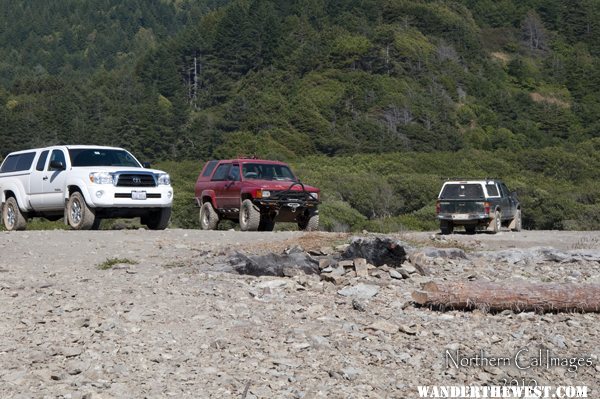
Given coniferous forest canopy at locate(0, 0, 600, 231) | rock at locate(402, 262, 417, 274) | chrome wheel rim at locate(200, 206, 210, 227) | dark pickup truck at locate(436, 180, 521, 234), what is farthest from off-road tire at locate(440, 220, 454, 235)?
coniferous forest canopy at locate(0, 0, 600, 231)

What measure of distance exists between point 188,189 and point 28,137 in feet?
199

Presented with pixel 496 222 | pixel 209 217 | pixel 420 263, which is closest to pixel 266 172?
pixel 209 217

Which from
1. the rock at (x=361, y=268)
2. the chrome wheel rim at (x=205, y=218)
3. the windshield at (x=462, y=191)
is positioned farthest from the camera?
the windshield at (x=462, y=191)

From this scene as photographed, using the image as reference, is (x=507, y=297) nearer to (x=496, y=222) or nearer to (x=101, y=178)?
(x=101, y=178)

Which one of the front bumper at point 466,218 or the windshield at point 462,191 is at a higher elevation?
the windshield at point 462,191

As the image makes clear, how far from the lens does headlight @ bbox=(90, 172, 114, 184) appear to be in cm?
1959

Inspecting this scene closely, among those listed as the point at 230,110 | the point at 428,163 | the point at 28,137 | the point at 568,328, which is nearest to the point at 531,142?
the point at 428,163

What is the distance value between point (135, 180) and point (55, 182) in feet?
6.07

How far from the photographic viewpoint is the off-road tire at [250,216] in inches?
853

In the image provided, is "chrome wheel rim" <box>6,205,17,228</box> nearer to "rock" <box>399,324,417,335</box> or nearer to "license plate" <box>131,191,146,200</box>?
"license plate" <box>131,191,146,200</box>

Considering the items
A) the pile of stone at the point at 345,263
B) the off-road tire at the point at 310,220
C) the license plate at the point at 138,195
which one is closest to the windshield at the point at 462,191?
the off-road tire at the point at 310,220

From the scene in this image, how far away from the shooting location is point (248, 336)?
31.0ft

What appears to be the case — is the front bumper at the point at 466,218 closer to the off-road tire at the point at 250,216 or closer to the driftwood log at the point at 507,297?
the off-road tire at the point at 250,216

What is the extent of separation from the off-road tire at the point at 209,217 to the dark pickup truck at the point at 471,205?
21.5 feet
